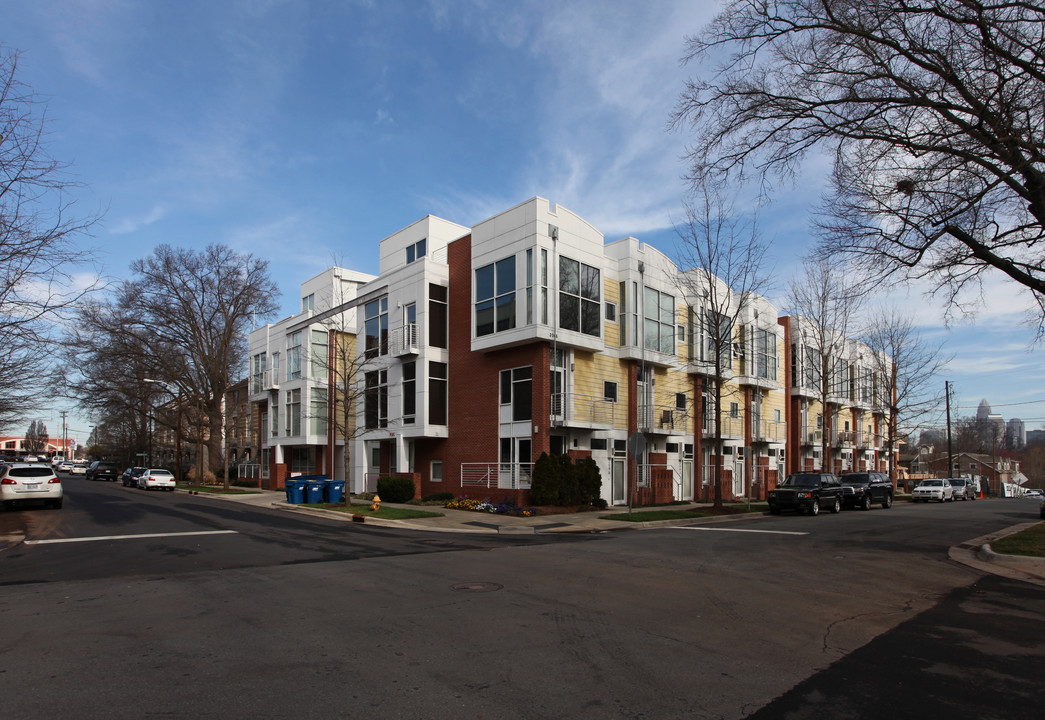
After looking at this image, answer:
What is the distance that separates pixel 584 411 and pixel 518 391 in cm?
288

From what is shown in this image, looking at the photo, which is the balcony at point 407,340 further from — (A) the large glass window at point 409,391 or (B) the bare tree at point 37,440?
(B) the bare tree at point 37,440

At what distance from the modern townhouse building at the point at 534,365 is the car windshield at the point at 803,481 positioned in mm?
2217

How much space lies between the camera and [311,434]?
39562mm

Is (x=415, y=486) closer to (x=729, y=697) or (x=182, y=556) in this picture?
(x=182, y=556)

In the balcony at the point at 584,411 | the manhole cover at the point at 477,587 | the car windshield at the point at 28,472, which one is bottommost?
the manhole cover at the point at 477,587

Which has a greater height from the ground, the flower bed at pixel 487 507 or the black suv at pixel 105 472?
the flower bed at pixel 487 507

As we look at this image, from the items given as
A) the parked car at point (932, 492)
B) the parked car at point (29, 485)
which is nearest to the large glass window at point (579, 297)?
the parked car at point (29, 485)

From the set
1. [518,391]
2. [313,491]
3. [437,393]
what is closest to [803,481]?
[518,391]

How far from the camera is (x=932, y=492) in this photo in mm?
40844

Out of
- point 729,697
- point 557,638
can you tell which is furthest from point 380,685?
point 729,697

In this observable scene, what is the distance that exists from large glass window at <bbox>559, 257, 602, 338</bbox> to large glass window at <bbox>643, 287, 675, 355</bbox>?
128 inches

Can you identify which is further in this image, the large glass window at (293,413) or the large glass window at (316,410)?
the large glass window at (293,413)

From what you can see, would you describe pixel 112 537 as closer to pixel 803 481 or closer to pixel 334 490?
pixel 334 490

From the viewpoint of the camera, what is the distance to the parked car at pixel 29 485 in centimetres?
2338
